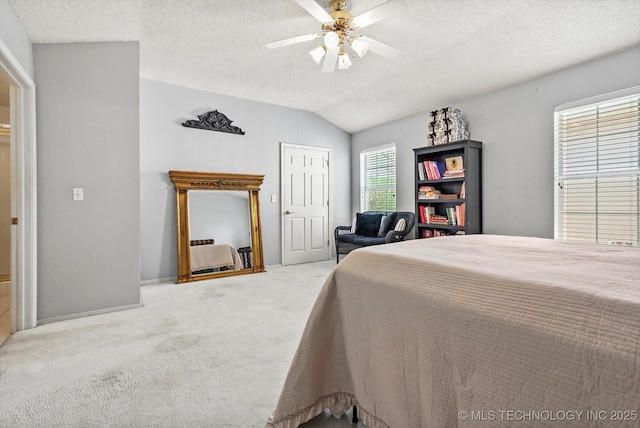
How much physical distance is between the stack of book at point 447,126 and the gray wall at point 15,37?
4.11 meters

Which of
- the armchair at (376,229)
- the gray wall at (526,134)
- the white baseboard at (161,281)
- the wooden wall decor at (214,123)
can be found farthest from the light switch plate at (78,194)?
the gray wall at (526,134)

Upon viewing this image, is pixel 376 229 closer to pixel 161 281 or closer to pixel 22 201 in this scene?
pixel 161 281

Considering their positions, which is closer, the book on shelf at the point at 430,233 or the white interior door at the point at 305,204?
the book on shelf at the point at 430,233

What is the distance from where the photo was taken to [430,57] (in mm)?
3545

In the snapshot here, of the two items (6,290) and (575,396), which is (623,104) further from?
(6,290)

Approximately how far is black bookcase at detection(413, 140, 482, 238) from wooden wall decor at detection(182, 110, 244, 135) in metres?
2.69

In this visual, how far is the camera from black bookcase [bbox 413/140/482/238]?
3898mm

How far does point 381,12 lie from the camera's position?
2289 mm

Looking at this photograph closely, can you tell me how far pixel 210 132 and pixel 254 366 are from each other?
361cm

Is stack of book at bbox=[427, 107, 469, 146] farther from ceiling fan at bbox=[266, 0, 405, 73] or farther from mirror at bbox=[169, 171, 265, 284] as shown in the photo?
mirror at bbox=[169, 171, 265, 284]

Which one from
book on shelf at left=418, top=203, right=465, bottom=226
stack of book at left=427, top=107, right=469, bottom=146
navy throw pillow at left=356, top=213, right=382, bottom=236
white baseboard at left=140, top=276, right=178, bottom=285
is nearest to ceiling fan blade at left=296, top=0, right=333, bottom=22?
stack of book at left=427, top=107, right=469, bottom=146

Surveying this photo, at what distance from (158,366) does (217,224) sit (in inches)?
108

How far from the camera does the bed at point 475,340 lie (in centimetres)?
71

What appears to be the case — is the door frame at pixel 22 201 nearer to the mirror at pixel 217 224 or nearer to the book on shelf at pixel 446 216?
the mirror at pixel 217 224
